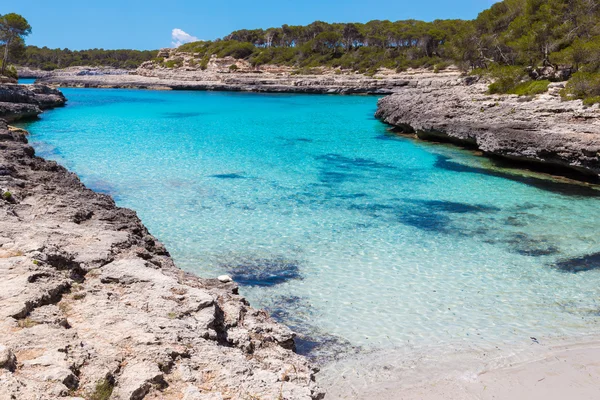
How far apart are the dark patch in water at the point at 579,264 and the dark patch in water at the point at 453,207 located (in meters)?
3.58

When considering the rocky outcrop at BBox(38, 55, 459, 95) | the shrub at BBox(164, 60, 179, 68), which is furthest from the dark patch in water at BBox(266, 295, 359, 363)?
the shrub at BBox(164, 60, 179, 68)

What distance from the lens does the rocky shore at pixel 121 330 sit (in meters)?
3.59

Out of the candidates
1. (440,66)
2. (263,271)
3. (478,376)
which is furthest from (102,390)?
(440,66)

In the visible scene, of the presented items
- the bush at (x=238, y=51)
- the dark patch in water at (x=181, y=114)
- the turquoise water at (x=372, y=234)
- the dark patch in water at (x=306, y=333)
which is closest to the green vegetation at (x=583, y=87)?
the turquoise water at (x=372, y=234)

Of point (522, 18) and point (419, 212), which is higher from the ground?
point (522, 18)

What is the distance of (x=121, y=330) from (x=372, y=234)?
25.7 ft

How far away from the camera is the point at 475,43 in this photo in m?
44.6

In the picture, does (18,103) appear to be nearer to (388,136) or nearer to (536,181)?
(388,136)

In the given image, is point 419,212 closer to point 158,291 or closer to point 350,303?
point 350,303

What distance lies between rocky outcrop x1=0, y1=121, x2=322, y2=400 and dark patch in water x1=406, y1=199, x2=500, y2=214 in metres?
8.80

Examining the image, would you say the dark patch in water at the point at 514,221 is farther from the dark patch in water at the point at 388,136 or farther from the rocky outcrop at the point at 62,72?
the rocky outcrop at the point at 62,72

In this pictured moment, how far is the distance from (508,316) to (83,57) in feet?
533

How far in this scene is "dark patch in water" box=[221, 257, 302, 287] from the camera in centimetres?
872

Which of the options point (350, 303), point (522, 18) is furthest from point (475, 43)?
point (350, 303)
